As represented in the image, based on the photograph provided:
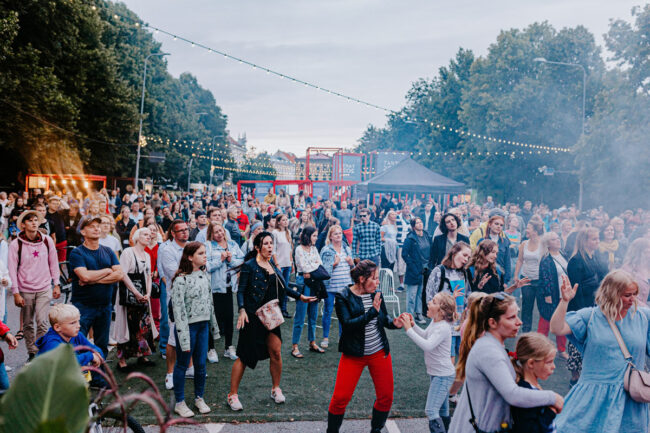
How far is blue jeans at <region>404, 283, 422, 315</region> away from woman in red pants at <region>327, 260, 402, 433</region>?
4.79m

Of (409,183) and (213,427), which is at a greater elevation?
(409,183)

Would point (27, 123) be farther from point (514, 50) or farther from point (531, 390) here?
point (514, 50)

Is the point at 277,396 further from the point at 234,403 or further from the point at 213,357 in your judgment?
the point at 213,357

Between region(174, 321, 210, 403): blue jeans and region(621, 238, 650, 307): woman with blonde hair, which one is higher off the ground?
region(621, 238, 650, 307): woman with blonde hair

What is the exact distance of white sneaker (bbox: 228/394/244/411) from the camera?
5082mm

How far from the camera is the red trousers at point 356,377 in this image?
4258 mm

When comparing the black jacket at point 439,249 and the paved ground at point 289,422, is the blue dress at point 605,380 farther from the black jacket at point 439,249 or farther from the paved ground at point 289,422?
the black jacket at point 439,249

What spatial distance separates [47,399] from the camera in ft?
2.26

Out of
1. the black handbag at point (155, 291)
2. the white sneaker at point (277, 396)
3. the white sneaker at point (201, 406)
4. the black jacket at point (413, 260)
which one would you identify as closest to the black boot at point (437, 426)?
the white sneaker at point (277, 396)

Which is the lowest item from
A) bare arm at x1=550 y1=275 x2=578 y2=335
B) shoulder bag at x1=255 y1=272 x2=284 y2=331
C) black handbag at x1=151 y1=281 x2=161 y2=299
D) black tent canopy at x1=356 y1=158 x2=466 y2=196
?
black handbag at x1=151 y1=281 x2=161 y2=299

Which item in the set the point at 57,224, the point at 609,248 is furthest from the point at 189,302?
the point at 609,248

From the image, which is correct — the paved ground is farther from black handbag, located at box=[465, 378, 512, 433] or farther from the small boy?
black handbag, located at box=[465, 378, 512, 433]

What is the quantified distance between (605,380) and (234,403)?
10.7 feet

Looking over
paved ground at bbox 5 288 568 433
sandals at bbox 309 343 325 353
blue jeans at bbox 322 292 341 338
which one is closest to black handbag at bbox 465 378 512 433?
paved ground at bbox 5 288 568 433
